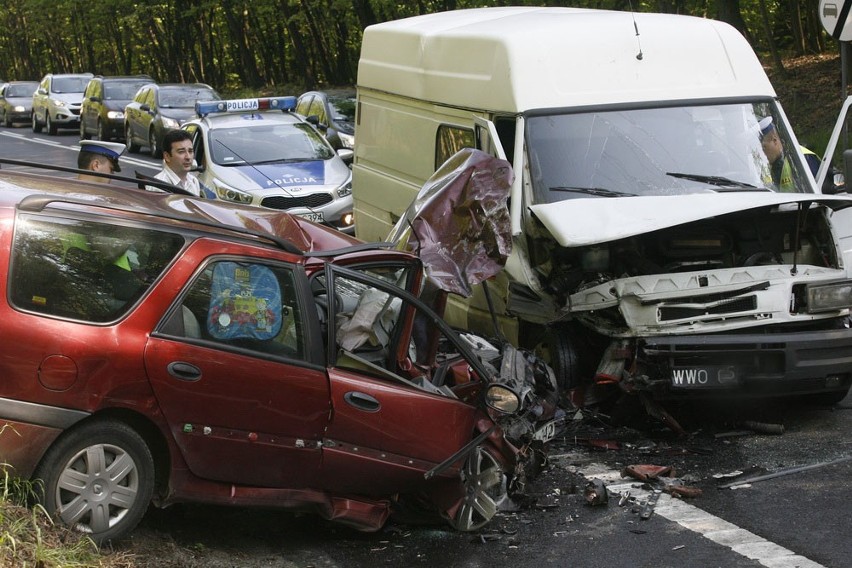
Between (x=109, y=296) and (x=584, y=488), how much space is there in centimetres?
297

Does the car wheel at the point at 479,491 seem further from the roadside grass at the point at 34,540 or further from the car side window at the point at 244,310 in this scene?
the roadside grass at the point at 34,540

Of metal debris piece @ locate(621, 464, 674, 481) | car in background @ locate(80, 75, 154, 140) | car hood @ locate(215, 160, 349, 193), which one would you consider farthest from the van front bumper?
car in background @ locate(80, 75, 154, 140)

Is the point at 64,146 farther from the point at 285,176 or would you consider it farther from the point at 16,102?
the point at 285,176

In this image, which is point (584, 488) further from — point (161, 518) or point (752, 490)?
point (161, 518)

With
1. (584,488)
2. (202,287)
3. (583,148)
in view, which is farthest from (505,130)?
(202,287)

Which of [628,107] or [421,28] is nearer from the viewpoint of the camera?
[628,107]

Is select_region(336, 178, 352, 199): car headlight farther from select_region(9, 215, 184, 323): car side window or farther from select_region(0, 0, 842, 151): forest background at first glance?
select_region(9, 215, 184, 323): car side window

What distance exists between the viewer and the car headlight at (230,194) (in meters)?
14.3

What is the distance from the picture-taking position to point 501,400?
621 centimetres

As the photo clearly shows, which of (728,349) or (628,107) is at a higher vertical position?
(628,107)

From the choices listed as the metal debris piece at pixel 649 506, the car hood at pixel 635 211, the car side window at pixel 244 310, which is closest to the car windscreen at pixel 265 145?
the car hood at pixel 635 211

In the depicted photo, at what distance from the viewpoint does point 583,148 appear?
328 inches

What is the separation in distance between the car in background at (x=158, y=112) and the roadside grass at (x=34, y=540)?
2205cm

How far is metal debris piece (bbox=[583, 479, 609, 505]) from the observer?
655cm
